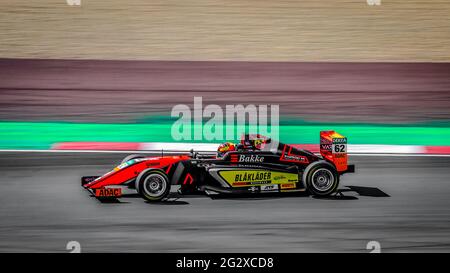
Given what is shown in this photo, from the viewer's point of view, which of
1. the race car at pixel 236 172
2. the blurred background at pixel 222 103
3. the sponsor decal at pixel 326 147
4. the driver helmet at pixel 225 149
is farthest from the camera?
the sponsor decal at pixel 326 147

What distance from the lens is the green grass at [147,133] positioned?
1258 cm

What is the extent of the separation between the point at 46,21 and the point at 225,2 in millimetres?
5532

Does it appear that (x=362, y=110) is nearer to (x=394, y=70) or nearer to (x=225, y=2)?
(x=394, y=70)

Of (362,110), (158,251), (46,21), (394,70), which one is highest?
(46,21)

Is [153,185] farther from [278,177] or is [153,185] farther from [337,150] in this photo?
[337,150]

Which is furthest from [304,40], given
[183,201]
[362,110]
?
[183,201]

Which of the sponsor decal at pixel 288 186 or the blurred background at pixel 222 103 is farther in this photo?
the sponsor decal at pixel 288 186

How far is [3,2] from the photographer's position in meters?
21.4

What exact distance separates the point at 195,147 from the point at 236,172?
3.69 m

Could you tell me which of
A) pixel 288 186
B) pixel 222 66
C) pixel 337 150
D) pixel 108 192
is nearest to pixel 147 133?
pixel 108 192

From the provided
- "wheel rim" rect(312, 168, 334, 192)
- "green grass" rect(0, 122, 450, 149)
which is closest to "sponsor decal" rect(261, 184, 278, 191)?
"wheel rim" rect(312, 168, 334, 192)

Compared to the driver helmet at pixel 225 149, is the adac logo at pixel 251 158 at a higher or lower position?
lower

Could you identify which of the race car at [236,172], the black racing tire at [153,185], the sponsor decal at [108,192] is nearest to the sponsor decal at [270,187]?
the race car at [236,172]

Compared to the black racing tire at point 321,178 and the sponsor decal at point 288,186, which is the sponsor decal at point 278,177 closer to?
the sponsor decal at point 288,186
